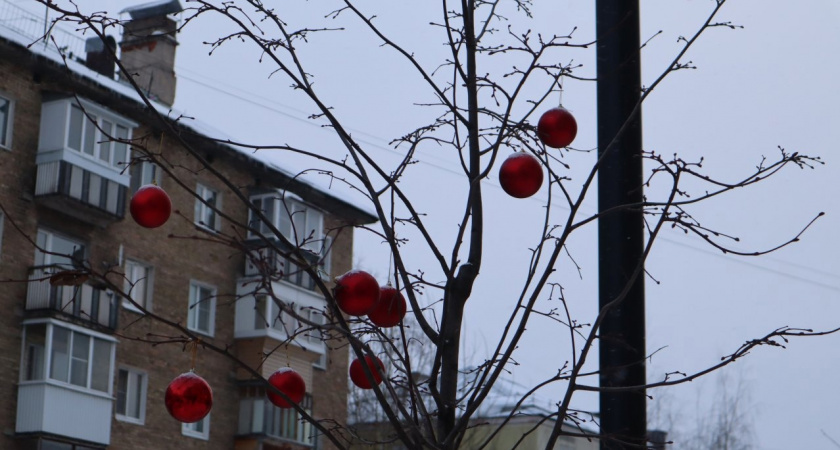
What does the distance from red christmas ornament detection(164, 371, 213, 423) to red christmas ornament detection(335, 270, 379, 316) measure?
0.42 m

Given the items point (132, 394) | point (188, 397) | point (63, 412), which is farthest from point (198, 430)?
point (188, 397)

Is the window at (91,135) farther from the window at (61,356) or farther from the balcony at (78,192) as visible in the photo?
the window at (61,356)

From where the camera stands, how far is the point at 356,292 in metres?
2.65

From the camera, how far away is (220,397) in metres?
26.2

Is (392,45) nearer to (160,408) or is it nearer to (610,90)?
(610,90)

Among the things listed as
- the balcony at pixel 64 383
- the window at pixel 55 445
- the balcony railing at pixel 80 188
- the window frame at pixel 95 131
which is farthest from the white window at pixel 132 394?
the window frame at pixel 95 131

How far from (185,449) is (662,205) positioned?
917 inches

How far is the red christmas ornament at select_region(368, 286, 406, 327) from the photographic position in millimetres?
2816

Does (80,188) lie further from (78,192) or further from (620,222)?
(620,222)

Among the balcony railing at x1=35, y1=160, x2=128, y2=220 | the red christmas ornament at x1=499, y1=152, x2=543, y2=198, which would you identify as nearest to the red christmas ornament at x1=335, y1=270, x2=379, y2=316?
the red christmas ornament at x1=499, y1=152, x2=543, y2=198

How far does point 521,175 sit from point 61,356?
65.3 ft

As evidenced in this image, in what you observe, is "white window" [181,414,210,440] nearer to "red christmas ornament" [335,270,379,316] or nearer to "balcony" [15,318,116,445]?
"balcony" [15,318,116,445]


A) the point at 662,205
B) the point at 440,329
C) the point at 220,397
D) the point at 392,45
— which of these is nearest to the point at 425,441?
the point at 440,329

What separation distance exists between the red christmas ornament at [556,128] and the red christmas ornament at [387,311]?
613 millimetres
